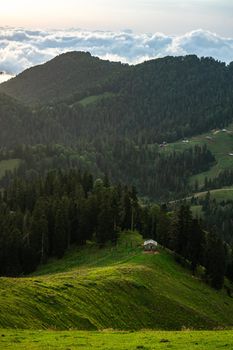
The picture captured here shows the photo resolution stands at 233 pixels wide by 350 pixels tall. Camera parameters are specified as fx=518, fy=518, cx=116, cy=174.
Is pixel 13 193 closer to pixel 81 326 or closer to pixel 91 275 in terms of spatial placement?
pixel 91 275

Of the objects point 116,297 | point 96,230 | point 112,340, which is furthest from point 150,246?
point 112,340

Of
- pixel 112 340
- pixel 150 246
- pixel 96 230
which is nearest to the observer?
pixel 112 340

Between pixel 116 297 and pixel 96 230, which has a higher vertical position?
pixel 116 297

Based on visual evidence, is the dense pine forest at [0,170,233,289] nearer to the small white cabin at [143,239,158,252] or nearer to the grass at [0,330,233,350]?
the small white cabin at [143,239,158,252]

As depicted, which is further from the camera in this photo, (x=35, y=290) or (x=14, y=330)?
(x=35, y=290)

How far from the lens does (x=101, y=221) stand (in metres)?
134

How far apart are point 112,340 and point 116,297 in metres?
A: 33.2

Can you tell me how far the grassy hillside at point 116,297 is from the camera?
61969 millimetres

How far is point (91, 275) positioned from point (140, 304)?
9.43 meters

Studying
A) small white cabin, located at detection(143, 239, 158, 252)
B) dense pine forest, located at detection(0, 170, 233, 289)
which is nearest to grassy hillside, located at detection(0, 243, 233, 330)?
small white cabin, located at detection(143, 239, 158, 252)

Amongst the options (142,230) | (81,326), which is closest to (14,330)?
(81,326)

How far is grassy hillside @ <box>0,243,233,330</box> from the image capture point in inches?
2440

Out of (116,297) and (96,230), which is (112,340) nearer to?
(116,297)

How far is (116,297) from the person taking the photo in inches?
3132
